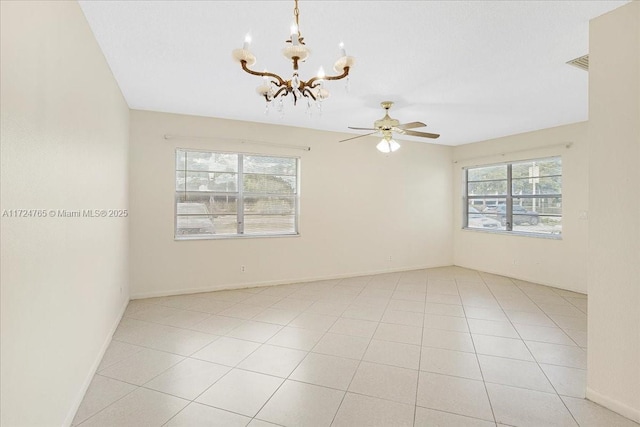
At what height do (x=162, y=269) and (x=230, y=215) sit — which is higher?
(x=230, y=215)

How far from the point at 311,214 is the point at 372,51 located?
301 cm

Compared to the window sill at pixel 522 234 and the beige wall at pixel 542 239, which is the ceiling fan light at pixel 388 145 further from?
the window sill at pixel 522 234

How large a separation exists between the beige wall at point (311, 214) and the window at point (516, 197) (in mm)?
558

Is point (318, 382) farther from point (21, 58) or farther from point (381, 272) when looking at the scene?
point (381, 272)

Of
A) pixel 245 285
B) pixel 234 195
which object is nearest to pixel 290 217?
pixel 234 195

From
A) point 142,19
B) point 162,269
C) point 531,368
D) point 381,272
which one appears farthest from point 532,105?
point 162,269

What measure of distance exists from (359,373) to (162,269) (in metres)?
3.16

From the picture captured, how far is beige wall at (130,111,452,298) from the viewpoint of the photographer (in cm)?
419

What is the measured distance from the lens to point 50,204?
153 cm

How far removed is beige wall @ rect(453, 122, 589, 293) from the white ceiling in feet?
2.56

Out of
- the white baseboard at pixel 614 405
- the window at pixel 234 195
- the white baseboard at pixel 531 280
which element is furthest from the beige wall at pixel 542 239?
the window at pixel 234 195

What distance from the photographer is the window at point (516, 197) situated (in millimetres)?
5012

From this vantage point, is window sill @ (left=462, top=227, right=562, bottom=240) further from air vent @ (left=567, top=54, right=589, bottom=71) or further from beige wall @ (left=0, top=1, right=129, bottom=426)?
beige wall @ (left=0, top=1, right=129, bottom=426)

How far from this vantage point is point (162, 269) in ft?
14.0
